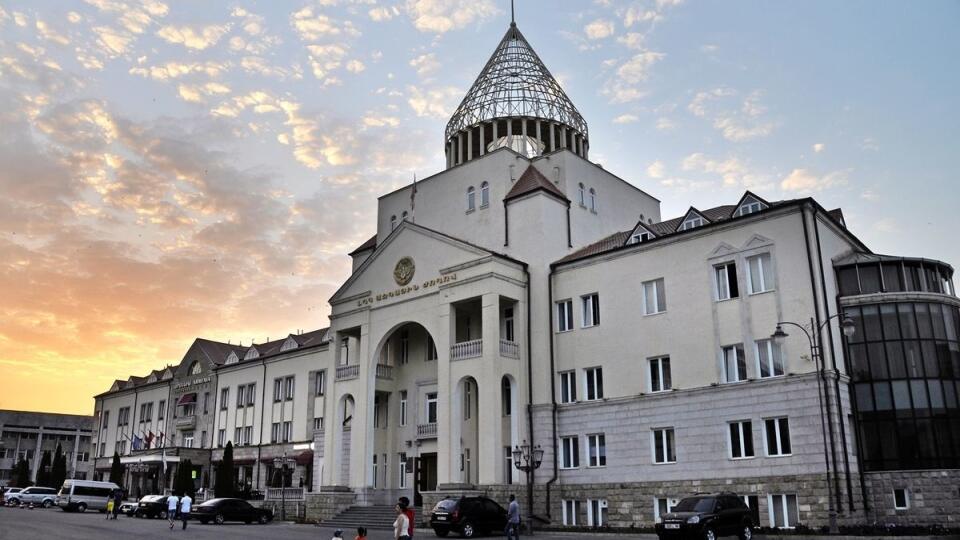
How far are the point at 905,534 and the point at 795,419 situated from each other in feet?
19.4

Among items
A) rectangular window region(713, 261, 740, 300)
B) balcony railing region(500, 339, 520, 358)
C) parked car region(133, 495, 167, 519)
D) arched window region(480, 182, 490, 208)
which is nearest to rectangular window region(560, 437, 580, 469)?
balcony railing region(500, 339, 520, 358)

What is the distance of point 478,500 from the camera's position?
32.5 metres

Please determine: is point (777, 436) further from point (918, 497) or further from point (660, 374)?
point (660, 374)

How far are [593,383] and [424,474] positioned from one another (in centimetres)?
1166

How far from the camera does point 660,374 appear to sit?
113 feet

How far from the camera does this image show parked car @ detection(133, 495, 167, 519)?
49.7 meters

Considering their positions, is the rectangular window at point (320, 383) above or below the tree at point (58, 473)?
above

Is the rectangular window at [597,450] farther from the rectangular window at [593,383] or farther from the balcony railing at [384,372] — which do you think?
the balcony railing at [384,372]

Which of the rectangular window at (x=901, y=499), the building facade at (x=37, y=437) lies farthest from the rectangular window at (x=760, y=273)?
the building facade at (x=37, y=437)

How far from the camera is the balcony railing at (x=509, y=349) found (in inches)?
1481

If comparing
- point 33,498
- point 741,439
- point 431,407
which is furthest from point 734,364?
point 33,498

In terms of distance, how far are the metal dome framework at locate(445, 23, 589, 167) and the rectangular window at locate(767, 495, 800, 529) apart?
81.8 feet

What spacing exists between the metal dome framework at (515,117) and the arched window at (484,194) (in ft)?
16.8

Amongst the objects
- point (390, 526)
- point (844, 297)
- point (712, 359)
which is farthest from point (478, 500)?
point (844, 297)
